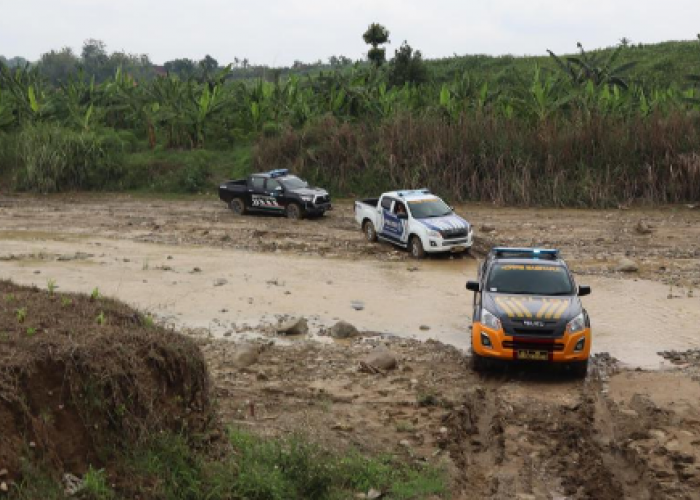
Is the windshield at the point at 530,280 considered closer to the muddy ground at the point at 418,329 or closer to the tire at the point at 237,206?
the muddy ground at the point at 418,329

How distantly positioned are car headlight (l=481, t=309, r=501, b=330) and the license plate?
489 mm

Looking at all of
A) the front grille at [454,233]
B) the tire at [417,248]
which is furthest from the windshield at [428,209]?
the front grille at [454,233]

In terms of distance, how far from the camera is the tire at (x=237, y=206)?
29.2m

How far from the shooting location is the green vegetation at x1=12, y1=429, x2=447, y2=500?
24.3ft

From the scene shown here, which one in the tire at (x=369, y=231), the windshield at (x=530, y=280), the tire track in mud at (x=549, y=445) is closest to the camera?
the tire track in mud at (x=549, y=445)

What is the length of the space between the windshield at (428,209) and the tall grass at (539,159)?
709cm

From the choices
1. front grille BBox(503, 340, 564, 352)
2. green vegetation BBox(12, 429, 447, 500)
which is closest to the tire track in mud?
front grille BBox(503, 340, 564, 352)

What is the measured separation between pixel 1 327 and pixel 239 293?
417 inches

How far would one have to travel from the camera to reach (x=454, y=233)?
21.9m

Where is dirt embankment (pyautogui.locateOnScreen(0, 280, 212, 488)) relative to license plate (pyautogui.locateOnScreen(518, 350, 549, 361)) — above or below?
above

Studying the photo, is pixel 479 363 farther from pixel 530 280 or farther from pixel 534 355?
pixel 530 280

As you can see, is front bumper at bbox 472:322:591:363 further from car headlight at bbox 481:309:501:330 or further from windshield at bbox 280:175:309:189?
windshield at bbox 280:175:309:189

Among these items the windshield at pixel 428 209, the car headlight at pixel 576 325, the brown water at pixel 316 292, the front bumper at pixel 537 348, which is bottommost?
the brown water at pixel 316 292

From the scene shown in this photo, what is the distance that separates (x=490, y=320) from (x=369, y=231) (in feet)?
→ 39.9
